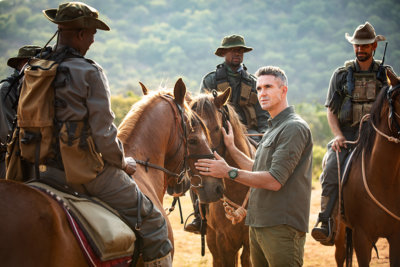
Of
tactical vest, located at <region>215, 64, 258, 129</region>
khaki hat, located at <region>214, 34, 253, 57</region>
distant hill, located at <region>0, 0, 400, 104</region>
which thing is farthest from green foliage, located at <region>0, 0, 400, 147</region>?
tactical vest, located at <region>215, 64, 258, 129</region>

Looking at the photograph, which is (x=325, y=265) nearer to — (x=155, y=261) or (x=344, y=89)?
(x=344, y=89)

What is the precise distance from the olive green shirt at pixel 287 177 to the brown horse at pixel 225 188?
1.33 m

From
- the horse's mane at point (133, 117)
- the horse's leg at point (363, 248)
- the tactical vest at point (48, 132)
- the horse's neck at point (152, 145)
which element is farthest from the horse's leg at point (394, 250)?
the tactical vest at point (48, 132)

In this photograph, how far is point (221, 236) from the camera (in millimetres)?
5387

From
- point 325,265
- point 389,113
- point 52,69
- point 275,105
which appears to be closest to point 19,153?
point 52,69

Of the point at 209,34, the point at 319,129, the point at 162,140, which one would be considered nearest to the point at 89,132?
the point at 162,140

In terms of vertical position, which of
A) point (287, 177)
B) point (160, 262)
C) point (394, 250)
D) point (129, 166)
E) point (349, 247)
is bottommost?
point (349, 247)

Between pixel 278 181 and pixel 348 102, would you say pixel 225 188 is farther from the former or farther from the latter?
pixel 348 102

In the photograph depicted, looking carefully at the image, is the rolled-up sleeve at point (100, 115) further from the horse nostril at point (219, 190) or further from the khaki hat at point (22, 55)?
the khaki hat at point (22, 55)

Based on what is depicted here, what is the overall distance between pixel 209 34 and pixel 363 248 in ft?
509

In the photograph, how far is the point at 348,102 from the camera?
620 centimetres

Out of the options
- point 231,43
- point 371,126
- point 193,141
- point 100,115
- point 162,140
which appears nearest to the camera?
point 100,115

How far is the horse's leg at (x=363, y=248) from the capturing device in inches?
211

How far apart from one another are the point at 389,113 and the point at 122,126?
3.36 metres
